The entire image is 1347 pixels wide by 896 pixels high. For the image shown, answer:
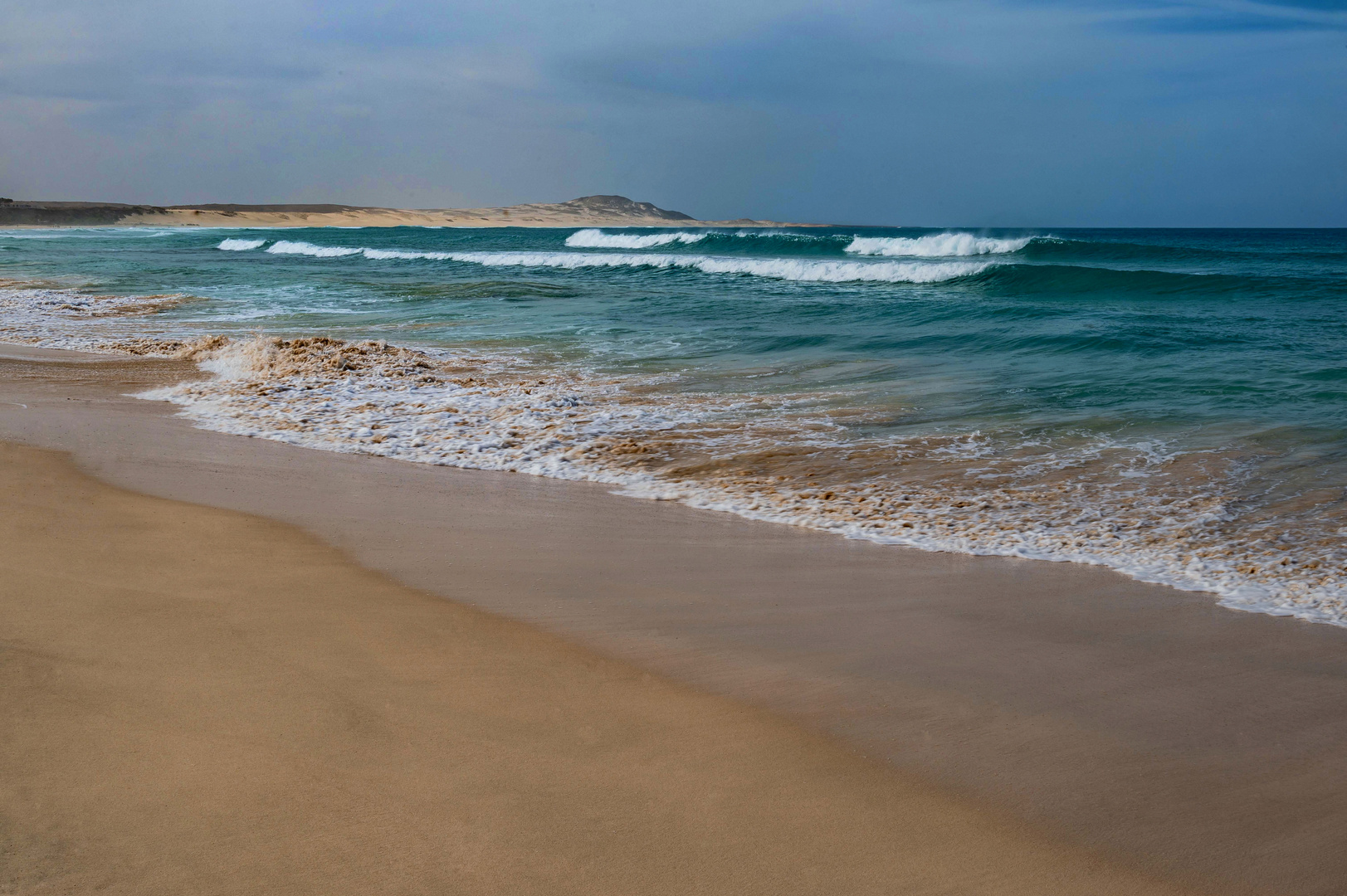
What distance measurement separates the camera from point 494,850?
2.10 m

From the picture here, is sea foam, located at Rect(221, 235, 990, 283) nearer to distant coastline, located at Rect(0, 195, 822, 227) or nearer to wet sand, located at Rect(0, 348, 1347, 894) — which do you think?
wet sand, located at Rect(0, 348, 1347, 894)

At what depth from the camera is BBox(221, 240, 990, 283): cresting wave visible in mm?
23516

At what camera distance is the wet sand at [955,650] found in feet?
7.75

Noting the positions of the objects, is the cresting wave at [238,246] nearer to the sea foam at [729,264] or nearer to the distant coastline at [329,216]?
the sea foam at [729,264]

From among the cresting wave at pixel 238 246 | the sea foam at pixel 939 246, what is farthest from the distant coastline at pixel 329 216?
the sea foam at pixel 939 246

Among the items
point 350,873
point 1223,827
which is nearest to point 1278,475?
point 1223,827

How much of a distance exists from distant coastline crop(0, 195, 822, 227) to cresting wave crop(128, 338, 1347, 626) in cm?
10138

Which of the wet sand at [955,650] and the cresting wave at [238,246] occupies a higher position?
the cresting wave at [238,246]

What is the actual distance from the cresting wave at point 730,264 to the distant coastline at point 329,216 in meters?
69.9

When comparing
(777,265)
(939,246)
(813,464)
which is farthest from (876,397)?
(939,246)

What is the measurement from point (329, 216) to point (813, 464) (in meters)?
140

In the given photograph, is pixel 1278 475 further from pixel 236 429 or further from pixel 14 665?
pixel 236 429

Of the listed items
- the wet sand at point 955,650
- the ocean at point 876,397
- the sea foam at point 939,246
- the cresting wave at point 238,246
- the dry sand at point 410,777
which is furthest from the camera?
the cresting wave at point 238,246

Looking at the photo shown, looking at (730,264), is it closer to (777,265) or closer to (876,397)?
(777,265)
